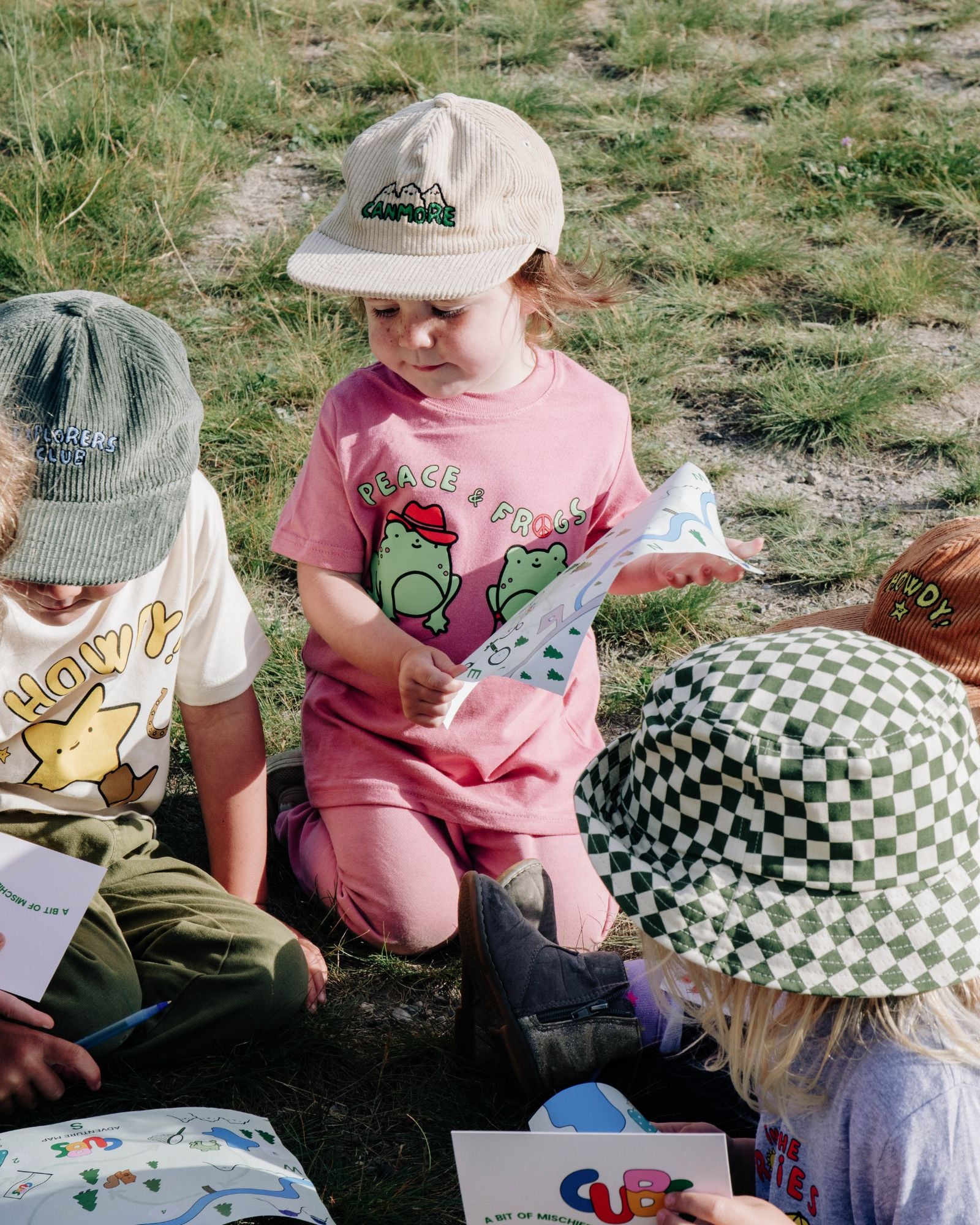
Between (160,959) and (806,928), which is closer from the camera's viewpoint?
(806,928)

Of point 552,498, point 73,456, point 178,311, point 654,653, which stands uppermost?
point 73,456

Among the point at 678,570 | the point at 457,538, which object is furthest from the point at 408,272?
the point at 678,570

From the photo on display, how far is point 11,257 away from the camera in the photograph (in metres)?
3.96

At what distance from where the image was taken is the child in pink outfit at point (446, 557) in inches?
89.9

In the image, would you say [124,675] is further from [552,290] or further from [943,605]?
[943,605]

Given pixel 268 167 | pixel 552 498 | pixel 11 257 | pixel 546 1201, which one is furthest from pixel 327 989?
pixel 268 167

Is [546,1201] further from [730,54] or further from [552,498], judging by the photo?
[730,54]

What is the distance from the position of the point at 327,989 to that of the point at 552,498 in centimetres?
101

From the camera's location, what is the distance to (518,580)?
7.92 feet

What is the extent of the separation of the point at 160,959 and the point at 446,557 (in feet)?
2.88

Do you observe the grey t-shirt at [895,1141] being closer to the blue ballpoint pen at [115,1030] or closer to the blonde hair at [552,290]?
the blue ballpoint pen at [115,1030]

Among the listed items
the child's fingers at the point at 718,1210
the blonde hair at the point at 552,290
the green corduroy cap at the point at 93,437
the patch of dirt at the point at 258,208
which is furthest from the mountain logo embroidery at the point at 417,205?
the patch of dirt at the point at 258,208

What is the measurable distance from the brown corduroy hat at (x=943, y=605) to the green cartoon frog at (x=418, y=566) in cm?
80

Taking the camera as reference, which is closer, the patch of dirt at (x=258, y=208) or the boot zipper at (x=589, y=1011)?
the boot zipper at (x=589, y=1011)
